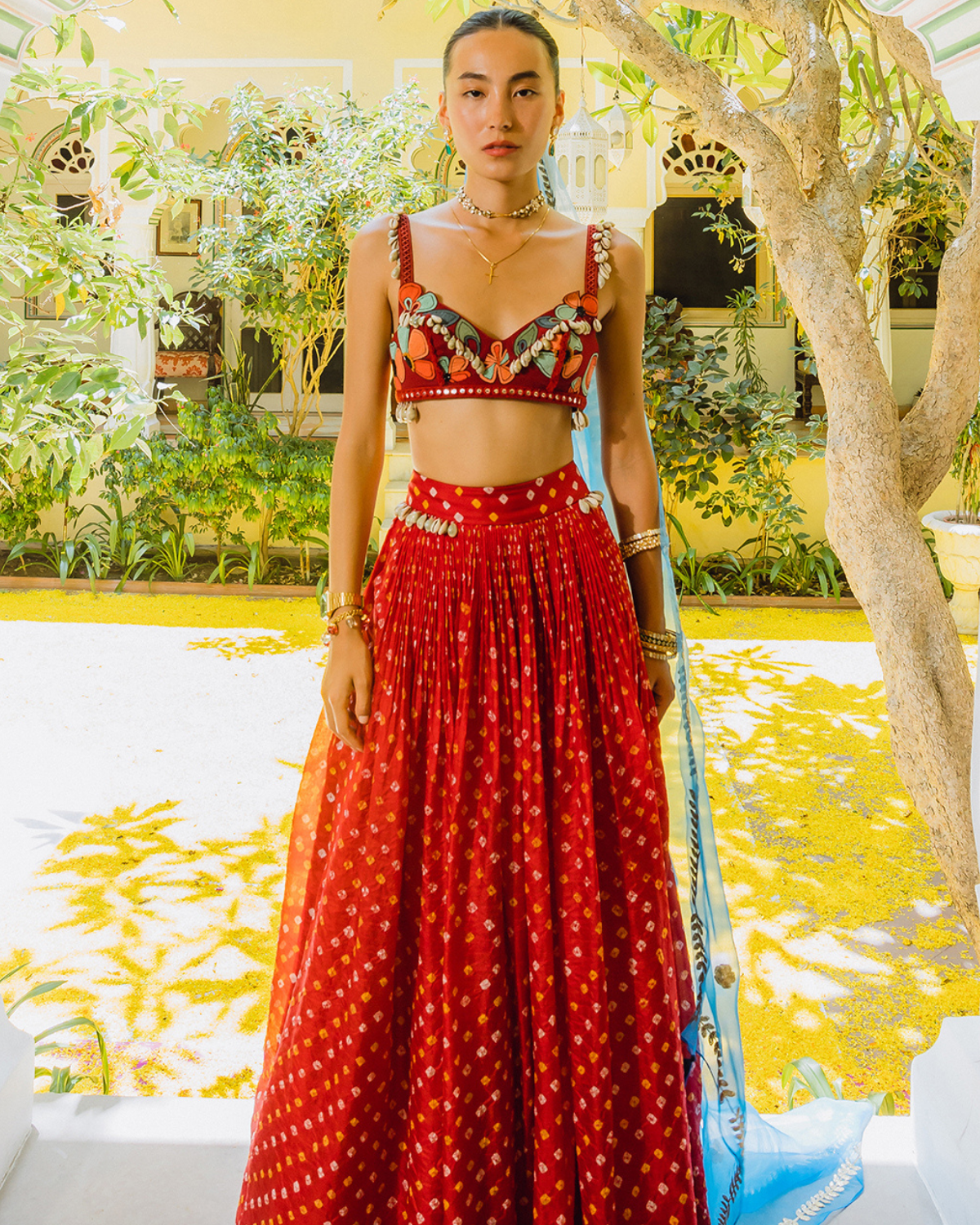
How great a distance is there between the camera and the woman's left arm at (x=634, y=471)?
63.5 inches

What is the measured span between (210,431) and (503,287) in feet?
17.9

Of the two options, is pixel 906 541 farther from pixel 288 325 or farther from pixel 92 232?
pixel 288 325

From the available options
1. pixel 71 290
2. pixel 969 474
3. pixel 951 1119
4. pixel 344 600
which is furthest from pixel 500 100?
pixel 969 474

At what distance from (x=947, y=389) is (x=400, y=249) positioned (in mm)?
1371

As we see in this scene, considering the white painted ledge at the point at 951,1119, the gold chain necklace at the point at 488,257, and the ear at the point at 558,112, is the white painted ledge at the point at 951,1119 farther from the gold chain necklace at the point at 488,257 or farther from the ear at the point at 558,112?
the ear at the point at 558,112

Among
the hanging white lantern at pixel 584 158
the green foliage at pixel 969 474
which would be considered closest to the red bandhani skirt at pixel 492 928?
the hanging white lantern at pixel 584 158

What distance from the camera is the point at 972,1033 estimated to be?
5.37 feet

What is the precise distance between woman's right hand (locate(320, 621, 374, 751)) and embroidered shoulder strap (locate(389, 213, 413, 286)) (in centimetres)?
47

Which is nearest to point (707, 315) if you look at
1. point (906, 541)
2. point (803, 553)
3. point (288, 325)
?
point (803, 553)

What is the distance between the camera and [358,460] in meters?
1.57

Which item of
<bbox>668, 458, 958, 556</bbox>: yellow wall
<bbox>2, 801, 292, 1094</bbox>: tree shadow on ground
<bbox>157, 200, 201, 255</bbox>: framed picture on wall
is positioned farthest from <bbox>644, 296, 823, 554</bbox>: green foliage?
<bbox>157, 200, 201, 255</bbox>: framed picture on wall

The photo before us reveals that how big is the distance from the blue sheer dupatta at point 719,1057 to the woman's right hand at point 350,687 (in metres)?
0.45

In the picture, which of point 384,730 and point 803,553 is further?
point 803,553

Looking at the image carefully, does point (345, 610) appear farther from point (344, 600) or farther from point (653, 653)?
point (653, 653)
